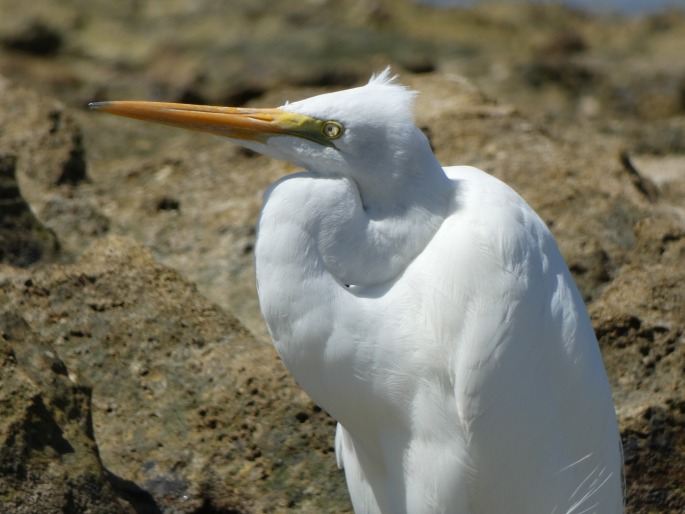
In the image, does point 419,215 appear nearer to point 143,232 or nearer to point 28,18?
point 143,232

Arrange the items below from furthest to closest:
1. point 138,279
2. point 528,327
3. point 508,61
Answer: point 508,61, point 138,279, point 528,327

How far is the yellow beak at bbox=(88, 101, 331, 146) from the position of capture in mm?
3084

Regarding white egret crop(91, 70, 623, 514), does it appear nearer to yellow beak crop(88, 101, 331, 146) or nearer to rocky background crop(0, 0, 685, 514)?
yellow beak crop(88, 101, 331, 146)

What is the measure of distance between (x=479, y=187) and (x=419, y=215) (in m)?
0.22

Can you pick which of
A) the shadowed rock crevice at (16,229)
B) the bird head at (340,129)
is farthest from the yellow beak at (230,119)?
the shadowed rock crevice at (16,229)

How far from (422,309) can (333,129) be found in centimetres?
54

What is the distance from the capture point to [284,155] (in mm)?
3166

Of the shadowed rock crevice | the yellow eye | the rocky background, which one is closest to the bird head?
the yellow eye

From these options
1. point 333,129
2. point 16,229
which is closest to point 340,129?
point 333,129

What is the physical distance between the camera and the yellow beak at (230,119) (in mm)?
3084

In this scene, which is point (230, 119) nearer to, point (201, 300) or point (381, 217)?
point (381, 217)

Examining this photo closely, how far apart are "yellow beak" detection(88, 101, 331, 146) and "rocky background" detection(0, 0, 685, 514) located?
2.63ft

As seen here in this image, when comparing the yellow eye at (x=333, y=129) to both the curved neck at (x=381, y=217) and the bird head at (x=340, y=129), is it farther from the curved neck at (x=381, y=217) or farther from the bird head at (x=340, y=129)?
the curved neck at (x=381, y=217)

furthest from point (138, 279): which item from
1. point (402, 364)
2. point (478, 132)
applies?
point (478, 132)
